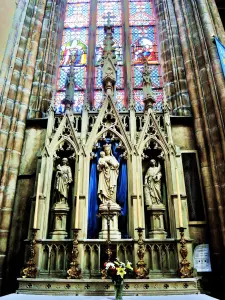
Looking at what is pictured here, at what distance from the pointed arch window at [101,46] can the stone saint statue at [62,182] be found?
2.73 meters

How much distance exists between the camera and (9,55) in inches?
303

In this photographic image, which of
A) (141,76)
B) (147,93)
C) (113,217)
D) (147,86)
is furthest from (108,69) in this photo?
(113,217)

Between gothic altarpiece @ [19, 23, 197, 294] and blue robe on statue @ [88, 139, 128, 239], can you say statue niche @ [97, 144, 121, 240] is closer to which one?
gothic altarpiece @ [19, 23, 197, 294]

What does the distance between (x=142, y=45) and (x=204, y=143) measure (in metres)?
4.74

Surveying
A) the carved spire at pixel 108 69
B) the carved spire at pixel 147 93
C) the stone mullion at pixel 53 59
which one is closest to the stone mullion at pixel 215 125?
the carved spire at pixel 147 93

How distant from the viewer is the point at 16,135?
Answer: 24.0ft

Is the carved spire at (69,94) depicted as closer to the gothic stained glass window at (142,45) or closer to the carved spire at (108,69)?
the carved spire at (108,69)

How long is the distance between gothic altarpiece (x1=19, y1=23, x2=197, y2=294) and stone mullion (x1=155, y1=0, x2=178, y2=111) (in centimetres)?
136

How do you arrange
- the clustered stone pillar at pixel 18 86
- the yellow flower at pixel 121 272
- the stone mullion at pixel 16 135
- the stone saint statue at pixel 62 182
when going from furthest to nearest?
the clustered stone pillar at pixel 18 86, the stone mullion at pixel 16 135, the stone saint statue at pixel 62 182, the yellow flower at pixel 121 272

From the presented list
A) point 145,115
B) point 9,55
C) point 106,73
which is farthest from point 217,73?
point 9,55

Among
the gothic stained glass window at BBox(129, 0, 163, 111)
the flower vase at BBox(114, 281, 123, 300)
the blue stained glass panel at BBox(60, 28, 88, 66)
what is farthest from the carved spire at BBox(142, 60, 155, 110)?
the flower vase at BBox(114, 281, 123, 300)

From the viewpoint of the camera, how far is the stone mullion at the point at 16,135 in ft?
21.3

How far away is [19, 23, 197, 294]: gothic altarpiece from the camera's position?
17.4ft

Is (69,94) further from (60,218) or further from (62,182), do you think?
(60,218)
